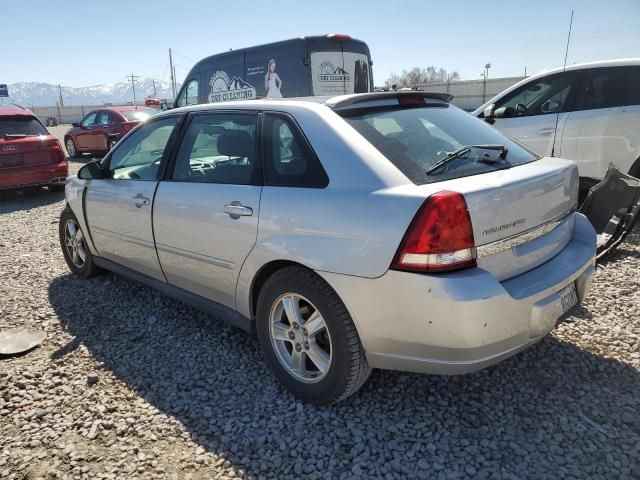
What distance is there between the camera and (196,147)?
11.2 ft

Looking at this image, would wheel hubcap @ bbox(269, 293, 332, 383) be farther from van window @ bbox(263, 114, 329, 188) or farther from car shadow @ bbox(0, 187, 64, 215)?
car shadow @ bbox(0, 187, 64, 215)

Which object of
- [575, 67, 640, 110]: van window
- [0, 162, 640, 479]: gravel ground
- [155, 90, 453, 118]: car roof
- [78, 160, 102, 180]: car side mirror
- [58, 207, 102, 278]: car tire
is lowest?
[0, 162, 640, 479]: gravel ground

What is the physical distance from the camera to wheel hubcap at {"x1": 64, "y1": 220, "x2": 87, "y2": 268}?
473 cm

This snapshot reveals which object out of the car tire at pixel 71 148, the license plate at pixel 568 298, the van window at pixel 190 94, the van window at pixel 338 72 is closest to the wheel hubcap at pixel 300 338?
the license plate at pixel 568 298

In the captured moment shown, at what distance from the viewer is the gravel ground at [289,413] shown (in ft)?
7.54

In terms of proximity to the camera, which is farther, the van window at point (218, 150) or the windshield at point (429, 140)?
the van window at point (218, 150)

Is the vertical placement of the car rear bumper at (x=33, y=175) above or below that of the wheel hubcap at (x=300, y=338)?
above

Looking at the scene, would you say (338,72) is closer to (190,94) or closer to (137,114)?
(190,94)

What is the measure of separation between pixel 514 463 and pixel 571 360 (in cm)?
106

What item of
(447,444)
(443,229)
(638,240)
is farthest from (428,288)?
(638,240)

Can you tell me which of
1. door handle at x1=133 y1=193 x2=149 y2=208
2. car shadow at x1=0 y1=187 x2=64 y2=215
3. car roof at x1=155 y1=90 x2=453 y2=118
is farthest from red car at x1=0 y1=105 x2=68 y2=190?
car roof at x1=155 y1=90 x2=453 y2=118

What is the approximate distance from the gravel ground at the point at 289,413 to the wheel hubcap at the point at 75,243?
1130 millimetres

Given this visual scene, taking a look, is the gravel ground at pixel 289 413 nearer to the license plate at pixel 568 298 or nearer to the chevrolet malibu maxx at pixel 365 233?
the chevrolet malibu maxx at pixel 365 233

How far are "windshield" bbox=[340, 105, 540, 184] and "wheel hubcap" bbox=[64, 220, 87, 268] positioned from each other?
3261 mm
